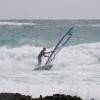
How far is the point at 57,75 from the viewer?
731 inches

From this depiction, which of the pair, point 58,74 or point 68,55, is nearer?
point 58,74

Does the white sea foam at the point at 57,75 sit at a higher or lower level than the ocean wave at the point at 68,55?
higher

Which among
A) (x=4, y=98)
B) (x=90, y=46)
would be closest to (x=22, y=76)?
(x=4, y=98)

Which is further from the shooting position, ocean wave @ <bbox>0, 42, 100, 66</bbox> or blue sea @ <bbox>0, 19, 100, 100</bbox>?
ocean wave @ <bbox>0, 42, 100, 66</bbox>

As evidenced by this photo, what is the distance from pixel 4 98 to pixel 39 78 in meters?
7.08

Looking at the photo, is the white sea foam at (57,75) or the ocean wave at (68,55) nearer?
the white sea foam at (57,75)

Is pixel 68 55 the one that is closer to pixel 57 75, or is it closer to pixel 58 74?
pixel 58 74

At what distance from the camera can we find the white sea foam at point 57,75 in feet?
48.1

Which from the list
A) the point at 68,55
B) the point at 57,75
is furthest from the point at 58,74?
the point at 68,55

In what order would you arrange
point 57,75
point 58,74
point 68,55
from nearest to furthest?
1. point 57,75
2. point 58,74
3. point 68,55

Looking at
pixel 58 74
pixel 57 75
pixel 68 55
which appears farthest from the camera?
pixel 68 55

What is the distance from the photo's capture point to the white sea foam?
577 inches

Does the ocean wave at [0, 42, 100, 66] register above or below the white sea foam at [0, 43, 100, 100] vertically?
below

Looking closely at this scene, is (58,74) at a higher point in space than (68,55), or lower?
higher
